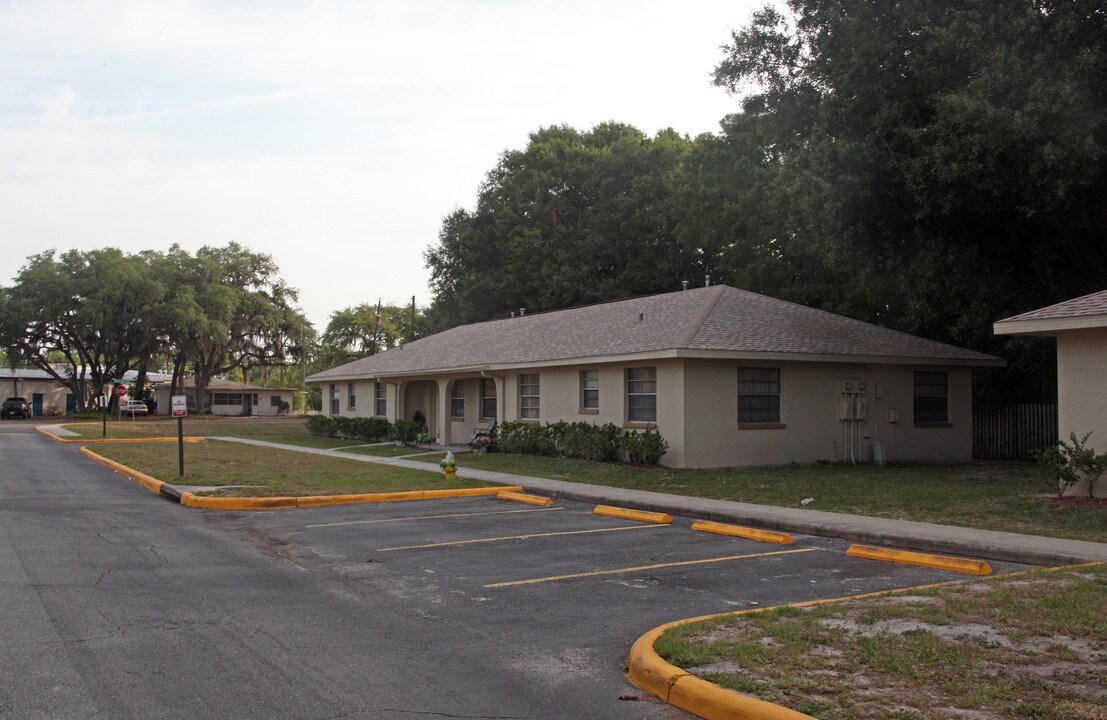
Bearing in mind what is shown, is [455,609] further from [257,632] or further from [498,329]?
[498,329]

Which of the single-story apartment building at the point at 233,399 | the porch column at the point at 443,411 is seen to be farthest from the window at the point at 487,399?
the single-story apartment building at the point at 233,399

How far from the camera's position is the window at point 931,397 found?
24.5 metres

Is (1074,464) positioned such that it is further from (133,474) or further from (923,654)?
(133,474)

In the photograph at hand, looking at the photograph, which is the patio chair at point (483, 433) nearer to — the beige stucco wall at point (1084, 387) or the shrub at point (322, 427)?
the shrub at point (322, 427)

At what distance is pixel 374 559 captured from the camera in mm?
Answer: 10312

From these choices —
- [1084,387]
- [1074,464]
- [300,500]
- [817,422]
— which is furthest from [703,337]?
[300,500]

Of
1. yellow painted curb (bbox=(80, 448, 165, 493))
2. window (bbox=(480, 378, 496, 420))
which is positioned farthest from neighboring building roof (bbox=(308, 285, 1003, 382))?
yellow painted curb (bbox=(80, 448, 165, 493))

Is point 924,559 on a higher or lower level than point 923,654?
lower

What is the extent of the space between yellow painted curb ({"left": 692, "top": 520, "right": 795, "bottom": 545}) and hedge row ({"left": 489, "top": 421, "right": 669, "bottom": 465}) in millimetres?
7994

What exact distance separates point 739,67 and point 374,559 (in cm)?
2006

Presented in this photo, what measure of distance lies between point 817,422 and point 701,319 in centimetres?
386

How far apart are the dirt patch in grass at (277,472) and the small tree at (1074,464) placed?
389 inches

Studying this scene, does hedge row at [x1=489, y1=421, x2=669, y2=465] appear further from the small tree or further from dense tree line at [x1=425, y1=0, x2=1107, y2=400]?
the small tree

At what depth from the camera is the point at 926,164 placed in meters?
19.3
